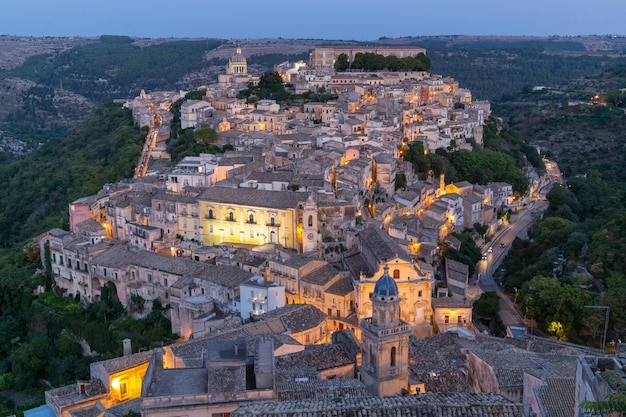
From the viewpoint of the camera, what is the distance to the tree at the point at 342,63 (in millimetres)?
69312

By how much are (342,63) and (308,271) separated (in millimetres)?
44451

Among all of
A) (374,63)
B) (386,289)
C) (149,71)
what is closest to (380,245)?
(386,289)

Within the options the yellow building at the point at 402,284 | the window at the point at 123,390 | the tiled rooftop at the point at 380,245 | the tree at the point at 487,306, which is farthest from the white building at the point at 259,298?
the tree at the point at 487,306

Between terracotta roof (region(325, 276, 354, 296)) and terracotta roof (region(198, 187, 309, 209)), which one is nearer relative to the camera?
terracotta roof (region(325, 276, 354, 296))

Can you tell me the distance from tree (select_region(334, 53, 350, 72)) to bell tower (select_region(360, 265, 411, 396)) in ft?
173

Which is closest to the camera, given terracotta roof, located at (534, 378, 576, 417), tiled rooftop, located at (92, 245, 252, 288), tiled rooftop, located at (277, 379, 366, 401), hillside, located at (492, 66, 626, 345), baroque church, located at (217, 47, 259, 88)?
terracotta roof, located at (534, 378, 576, 417)

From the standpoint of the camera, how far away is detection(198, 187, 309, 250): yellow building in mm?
32531

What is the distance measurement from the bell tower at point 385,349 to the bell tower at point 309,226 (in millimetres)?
13158

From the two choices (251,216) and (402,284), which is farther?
(251,216)

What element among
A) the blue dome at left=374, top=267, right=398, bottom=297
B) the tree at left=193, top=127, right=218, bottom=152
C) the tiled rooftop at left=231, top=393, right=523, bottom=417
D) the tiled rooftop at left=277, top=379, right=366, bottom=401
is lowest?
the tiled rooftop at left=277, top=379, right=366, bottom=401

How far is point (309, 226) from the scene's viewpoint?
3200 centimetres

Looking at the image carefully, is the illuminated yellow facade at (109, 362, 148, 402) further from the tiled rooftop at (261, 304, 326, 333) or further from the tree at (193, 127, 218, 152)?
the tree at (193, 127, 218, 152)

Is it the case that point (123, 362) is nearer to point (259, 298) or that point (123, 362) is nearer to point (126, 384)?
point (126, 384)

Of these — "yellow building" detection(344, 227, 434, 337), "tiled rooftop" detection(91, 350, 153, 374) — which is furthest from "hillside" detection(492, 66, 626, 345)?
"tiled rooftop" detection(91, 350, 153, 374)
